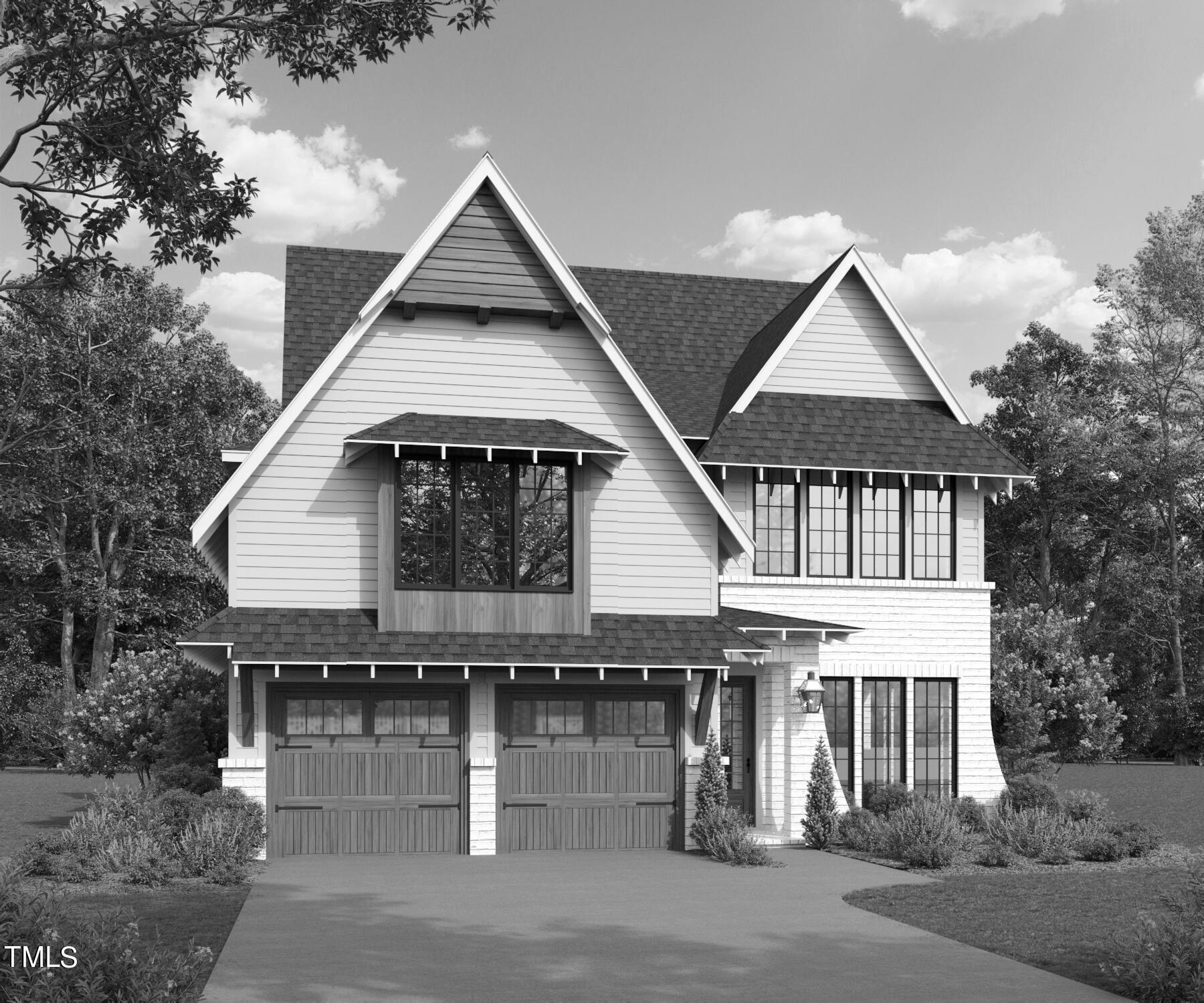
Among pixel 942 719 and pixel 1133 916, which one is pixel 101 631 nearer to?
pixel 942 719

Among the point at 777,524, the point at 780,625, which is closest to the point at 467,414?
the point at 780,625

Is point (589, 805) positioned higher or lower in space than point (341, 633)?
lower

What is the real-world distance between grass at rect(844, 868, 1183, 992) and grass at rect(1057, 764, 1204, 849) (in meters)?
4.90

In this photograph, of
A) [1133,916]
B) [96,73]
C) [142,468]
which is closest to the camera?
[1133,916]

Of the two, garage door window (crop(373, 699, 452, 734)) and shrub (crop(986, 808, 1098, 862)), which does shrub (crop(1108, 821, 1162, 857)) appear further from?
garage door window (crop(373, 699, 452, 734))

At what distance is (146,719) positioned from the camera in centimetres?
2650

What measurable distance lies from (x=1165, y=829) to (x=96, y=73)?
19895 millimetres

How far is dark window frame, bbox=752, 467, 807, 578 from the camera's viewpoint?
2275cm

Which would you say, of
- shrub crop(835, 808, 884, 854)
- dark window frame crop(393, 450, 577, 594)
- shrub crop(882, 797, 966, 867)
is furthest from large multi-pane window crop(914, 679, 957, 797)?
dark window frame crop(393, 450, 577, 594)

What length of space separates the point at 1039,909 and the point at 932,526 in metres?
9.97

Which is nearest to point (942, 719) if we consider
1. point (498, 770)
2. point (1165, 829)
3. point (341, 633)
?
point (1165, 829)

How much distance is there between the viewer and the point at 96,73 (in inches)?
643

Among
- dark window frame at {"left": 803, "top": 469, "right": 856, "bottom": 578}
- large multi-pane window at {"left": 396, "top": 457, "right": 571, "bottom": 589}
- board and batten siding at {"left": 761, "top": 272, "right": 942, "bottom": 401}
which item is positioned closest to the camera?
large multi-pane window at {"left": 396, "top": 457, "right": 571, "bottom": 589}

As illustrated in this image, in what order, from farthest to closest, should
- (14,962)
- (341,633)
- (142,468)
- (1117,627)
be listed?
(1117,627) → (142,468) → (341,633) → (14,962)
